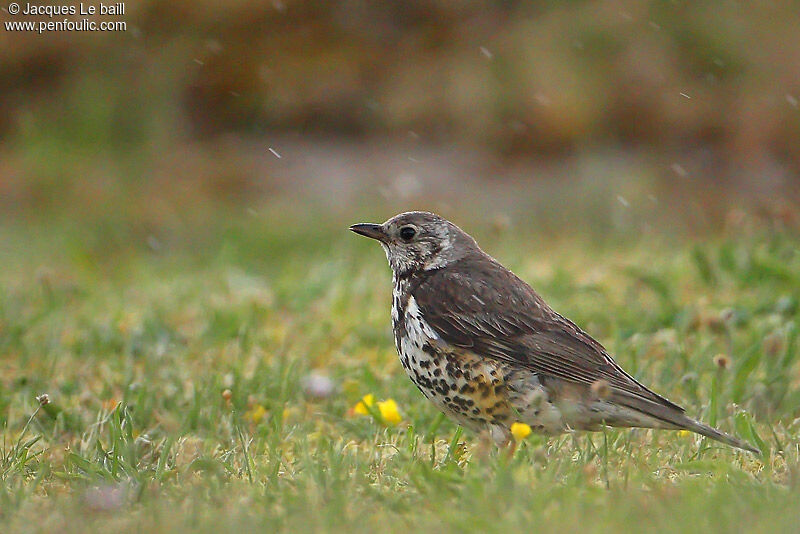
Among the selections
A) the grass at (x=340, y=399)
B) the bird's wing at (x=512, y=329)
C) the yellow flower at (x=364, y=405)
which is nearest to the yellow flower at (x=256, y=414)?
the grass at (x=340, y=399)

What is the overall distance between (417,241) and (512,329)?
65cm

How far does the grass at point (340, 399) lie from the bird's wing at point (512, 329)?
0.28 metres

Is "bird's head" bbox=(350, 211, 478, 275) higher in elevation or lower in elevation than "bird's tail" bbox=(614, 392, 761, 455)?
higher

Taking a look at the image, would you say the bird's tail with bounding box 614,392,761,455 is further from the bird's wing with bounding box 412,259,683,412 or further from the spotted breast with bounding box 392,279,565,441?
the spotted breast with bounding box 392,279,565,441

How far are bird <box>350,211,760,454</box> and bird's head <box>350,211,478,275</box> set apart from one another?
19cm

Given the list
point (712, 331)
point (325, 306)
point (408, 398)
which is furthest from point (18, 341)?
point (712, 331)

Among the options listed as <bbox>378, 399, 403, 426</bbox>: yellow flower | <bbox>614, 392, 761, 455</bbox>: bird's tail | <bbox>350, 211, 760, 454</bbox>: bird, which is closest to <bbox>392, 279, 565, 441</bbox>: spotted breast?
<bbox>350, 211, 760, 454</bbox>: bird

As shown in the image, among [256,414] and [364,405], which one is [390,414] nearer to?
[364,405]

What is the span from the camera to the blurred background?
10.5m

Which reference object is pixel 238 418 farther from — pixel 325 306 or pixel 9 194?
pixel 9 194

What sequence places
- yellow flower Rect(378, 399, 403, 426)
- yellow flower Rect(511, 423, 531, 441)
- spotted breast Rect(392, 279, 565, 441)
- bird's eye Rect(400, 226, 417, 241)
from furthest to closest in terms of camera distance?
1. bird's eye Rect(400, 226, 417, 241)
2. yellow flower Rect(378, 399, 403, 426)
3. spotted breast Rect(392, 279, 565, 441)
4. yellow flower Rect(511, 423, 531, 441)

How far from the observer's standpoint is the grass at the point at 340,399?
11.1 feet

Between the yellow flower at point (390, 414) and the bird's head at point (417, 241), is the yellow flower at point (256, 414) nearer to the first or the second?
the yellow flower at point (390, 414)

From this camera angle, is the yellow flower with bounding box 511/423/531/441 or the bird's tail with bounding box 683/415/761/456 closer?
the bird's tail with bounding box 683/415/761/456
